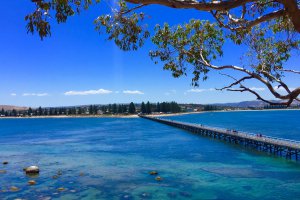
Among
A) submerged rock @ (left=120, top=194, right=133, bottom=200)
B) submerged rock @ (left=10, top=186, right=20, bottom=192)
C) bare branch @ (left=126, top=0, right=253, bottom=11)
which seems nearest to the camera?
bare branch @ (left=126, top=0, right=253, bottom=11)

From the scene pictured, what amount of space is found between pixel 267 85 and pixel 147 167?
106ft

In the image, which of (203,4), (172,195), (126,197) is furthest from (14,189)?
(203,4)

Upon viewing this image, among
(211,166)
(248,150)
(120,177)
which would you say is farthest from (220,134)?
(120,177)

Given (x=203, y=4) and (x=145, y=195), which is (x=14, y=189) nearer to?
(x=145, y=195)

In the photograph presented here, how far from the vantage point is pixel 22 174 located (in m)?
36.2

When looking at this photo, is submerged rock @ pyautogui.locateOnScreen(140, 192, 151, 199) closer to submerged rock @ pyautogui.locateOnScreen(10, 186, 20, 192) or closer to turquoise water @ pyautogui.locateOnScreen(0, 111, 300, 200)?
turquoise water @ pyautogui.locateOnScreen(0, 111, 300, 200)

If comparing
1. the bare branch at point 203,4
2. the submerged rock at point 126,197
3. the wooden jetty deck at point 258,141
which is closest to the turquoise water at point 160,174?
the submerged rock at point 126,197

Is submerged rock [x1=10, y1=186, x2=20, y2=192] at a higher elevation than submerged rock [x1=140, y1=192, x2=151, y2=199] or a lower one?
higher

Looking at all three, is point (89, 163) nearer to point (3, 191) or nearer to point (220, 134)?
point (3, 191)

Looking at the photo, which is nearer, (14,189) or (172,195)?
(172,195)

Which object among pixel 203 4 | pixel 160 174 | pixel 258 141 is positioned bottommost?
pixel 160 174

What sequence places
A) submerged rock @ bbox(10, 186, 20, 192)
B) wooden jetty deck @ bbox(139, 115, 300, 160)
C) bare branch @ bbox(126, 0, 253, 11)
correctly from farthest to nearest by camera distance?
wooden jetty deck @ bbox(139, 115, 300, 160) → submerged rock @ bbox(10, 186, 20, 192) → bare branch @ bbox(126, 0, 253, 11)

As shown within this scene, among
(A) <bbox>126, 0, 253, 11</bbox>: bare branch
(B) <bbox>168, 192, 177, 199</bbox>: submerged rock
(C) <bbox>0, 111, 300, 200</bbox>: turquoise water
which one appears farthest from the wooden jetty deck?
(A) <bbox>126, 0, 253, 11</bbox>: bare branch

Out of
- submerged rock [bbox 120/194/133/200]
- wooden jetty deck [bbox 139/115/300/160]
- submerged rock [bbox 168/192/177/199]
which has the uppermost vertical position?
wooden jetty deck [bbox 139/115/300/160]
